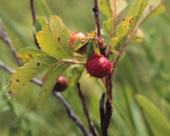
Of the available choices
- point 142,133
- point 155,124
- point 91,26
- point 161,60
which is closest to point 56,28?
point 155,124

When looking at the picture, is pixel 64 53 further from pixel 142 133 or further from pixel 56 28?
pixel 142 133

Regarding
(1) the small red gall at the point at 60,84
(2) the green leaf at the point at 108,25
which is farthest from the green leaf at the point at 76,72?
(2) the green leaf at the point at 108,25

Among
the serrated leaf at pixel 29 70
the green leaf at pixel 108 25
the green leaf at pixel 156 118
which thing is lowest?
the green leaf at pixel 156 118

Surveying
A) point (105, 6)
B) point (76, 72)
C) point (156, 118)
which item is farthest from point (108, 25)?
point (156, 118)

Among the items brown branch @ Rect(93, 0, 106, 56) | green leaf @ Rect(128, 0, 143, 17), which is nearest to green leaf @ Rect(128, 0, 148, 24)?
green leaf @ Rect(128, 0, 143, 17)

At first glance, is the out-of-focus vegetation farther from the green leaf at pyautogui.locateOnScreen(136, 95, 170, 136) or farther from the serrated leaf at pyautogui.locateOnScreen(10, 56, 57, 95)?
the serrated leaf at pyautogui.locateOnScreen(10, 56, 57, 95)

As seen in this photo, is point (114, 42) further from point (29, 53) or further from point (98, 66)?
point (29, 53)

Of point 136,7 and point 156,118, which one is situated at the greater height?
point 136,7

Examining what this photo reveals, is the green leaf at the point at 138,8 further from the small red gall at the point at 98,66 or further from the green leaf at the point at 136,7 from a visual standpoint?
the small red gall at the point at 98,66
